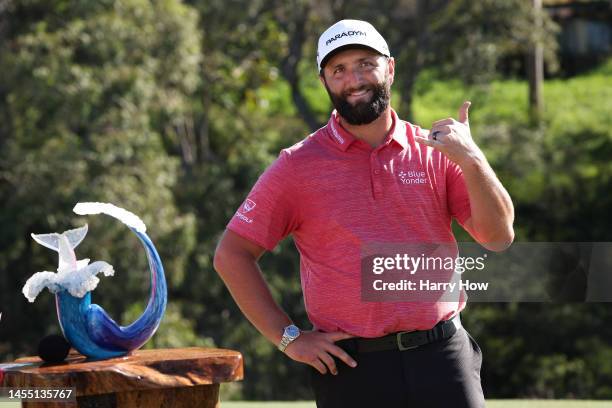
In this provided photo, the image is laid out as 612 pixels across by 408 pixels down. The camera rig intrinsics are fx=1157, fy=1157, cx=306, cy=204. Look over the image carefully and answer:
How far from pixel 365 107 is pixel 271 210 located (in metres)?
0.37

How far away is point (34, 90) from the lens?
14.1 metres

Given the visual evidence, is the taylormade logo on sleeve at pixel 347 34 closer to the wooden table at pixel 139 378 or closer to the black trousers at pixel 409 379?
the black trousers at pixel 409 379

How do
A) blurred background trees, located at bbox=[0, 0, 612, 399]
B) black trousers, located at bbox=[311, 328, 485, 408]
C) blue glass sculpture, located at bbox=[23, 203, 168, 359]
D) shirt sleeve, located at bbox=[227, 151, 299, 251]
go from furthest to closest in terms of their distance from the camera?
blurred background trees, located at bbox=[0, 0, 612, 399]
blue glass sculpture, located at bbox=[23, 203, 168, 359]
shirt sleeve, located at bbox=[227, 151, 299, 251]
black trousers, located at bbox=[311, 328, 485, 408]

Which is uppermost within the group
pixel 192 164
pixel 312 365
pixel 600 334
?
pixel 192 164

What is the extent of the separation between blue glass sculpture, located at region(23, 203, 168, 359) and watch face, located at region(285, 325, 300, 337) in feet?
1.65

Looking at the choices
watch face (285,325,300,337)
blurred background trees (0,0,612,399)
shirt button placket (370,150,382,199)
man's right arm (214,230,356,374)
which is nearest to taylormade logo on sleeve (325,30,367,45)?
shirt button placket (370,150,382,199)

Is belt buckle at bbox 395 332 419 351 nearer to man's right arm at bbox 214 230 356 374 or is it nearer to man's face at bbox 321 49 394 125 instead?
man's right arm at bbox 214 230 356 374

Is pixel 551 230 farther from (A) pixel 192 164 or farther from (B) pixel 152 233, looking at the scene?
(B) pixel 152 233

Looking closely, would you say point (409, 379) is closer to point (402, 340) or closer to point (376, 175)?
point (402, 340)

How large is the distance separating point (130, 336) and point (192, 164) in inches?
572

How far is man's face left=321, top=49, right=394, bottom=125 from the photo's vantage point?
9.82ft

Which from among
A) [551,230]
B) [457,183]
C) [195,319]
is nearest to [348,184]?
[457,183]

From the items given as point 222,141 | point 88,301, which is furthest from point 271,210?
point 222,141

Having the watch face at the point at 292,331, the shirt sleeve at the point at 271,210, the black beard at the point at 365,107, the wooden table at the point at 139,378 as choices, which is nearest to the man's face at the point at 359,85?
the black beard at the point at 365,107
